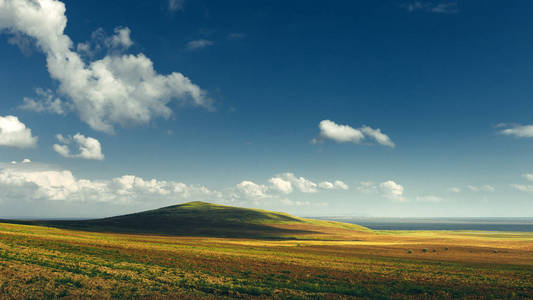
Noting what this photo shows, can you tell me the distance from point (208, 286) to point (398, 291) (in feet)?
49.9

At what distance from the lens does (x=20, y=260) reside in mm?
28828

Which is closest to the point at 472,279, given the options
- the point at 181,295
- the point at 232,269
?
the point at 232,269

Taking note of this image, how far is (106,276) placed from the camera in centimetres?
2412

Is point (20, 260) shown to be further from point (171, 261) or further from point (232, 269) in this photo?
point (232, 269)

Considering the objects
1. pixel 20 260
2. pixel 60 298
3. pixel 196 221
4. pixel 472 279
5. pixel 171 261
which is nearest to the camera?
pixel 60 298

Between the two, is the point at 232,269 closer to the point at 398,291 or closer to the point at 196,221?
the point at 398,291

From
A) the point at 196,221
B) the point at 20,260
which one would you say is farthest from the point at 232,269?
the point at 196,221

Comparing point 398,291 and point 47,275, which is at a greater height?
point 47,275

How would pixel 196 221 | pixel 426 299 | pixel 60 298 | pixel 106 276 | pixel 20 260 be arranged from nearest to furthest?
pixel 60 298 → pixel 426 299 → pixel 106 276 → pixel 20 260 → pixel 196 221

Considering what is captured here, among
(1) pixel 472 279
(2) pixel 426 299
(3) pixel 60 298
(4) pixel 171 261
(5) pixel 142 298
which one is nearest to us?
(3) pixel 60 298

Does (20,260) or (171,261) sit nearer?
(20,260)

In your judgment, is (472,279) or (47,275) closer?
(47,275)

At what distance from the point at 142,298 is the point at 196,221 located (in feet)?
478

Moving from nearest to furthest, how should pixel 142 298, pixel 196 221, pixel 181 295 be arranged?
pixel 142 298 → pixel 181 295 → pixel 196 221
